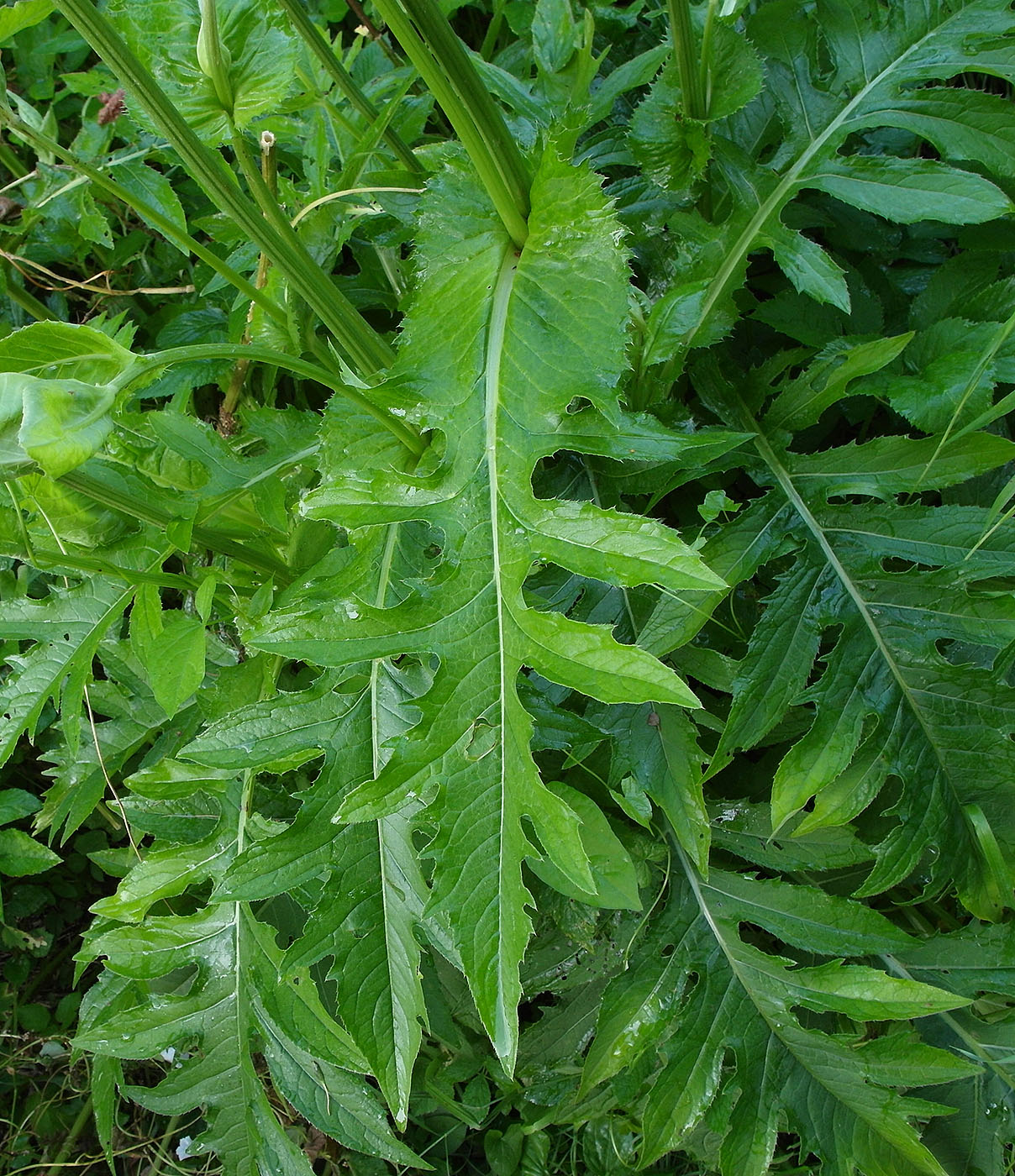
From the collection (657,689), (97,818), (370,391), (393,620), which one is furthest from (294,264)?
(97,818)

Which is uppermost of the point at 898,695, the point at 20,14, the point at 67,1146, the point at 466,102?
the point at 20,14

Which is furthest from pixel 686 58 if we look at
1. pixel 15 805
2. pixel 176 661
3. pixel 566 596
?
pixel 15 805

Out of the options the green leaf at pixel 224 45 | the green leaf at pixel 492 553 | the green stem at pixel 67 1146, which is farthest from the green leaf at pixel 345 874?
the green stem at pixel 67 1146

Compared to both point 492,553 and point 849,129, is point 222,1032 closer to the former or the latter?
point 492,553

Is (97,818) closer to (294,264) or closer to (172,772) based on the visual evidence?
(172,772)

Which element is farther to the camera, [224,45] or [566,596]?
[566,596]

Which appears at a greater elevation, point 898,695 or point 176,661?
point 176,661
